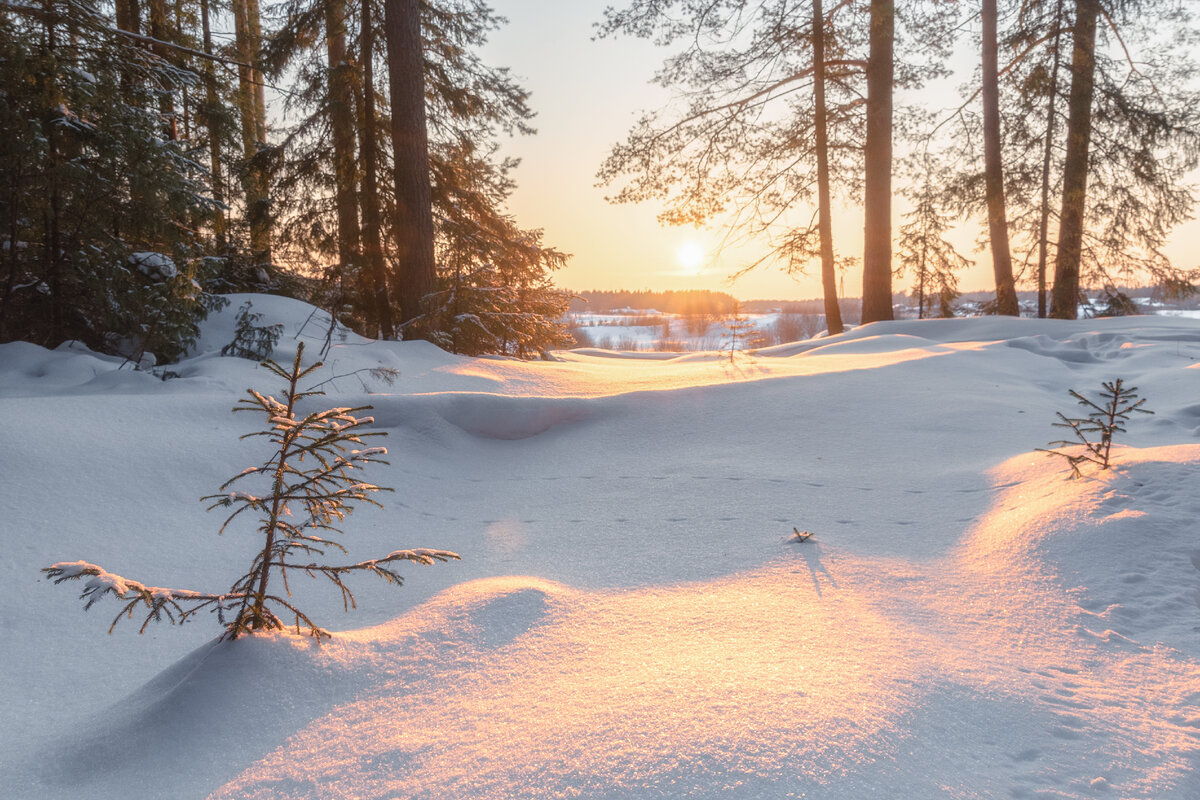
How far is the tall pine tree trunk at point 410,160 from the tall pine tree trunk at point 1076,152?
1054cm

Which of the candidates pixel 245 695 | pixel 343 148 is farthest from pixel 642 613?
pixel 343 148

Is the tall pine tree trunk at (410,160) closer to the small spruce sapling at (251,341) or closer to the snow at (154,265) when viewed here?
the small spruce sapling at (251,341)

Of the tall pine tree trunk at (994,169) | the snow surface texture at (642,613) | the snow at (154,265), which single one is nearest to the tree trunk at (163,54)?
the snow at (154,265)

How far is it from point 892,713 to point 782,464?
2292mm

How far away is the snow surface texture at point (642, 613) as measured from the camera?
1299mm

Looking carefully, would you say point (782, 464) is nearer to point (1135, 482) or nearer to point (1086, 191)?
point (1135, 482)

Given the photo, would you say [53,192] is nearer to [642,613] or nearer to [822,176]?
[642,613]

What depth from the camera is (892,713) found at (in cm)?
140

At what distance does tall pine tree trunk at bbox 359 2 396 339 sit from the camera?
8.49 meters

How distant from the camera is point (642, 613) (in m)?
2.03

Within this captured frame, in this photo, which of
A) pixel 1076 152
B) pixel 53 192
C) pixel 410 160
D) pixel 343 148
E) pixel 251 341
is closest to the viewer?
pixel 53 192

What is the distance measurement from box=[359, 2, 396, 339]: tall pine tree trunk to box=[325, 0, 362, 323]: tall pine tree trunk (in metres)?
0.21

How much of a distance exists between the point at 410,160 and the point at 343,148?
8.40 feet

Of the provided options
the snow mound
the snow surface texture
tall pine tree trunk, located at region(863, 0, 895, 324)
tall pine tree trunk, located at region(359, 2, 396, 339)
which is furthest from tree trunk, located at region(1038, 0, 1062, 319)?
the snow mound
